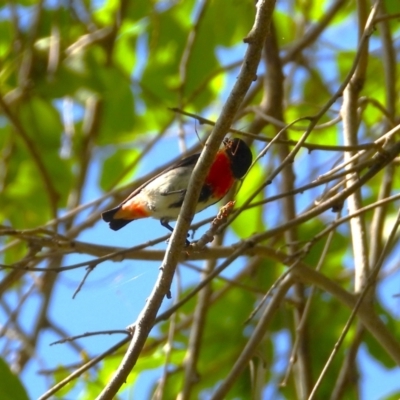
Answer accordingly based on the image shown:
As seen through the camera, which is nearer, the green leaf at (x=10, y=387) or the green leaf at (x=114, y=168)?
the green leaf at (x=10, y=387)

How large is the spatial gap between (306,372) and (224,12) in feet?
5.71

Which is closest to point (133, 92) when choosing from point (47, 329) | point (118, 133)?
point (118, 133)

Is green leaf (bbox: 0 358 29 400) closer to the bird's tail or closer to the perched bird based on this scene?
the perched bird

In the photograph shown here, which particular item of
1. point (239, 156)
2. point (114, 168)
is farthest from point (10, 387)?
point (114, 168)

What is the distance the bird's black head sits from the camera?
3.07 meters

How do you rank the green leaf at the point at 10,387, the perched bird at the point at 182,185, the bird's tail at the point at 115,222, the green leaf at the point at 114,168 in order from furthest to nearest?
the green leaf at the point at 114,168 → the bird's tail at the point at 115,222 → the perched bird at the point at 182,185 → the green leaf at the point at 10,387

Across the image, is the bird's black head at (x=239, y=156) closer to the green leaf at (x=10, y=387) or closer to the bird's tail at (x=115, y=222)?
the bird's tail at (x=115, y=222)

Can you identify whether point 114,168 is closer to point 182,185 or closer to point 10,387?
point 182,185

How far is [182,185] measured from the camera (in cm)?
314

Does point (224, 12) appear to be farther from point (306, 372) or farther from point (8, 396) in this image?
point (8, 396)

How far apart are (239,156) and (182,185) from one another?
0.25 metres

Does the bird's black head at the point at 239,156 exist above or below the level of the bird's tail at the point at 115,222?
below

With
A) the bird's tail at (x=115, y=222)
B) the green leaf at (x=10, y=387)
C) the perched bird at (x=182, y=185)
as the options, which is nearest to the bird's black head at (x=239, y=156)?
the perched bird at (x=182, y=185)

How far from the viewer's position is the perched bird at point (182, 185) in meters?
3.06
